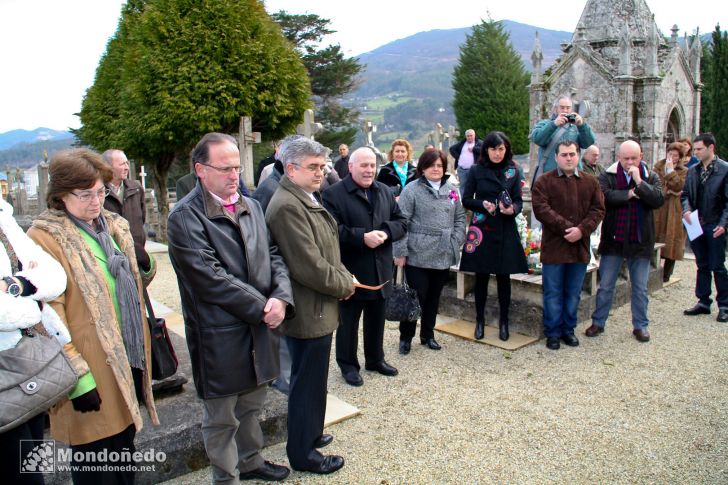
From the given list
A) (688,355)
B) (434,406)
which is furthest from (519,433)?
(688,355)

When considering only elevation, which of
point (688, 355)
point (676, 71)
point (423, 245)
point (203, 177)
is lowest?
point (688, 355)

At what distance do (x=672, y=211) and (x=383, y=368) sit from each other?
5.42 metres

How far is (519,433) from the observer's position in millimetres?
3879

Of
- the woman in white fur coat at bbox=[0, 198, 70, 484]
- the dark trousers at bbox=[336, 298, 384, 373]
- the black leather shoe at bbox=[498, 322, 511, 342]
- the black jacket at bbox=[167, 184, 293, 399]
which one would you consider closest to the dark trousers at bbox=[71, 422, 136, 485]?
the woman in white fur coat at bbox=[0, 198, 70, 484]

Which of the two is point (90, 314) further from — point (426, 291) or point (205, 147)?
point (426, 291)

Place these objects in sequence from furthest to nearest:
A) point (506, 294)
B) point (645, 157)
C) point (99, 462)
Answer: point (645, 157)
point (506, 294)
point (99, 462)

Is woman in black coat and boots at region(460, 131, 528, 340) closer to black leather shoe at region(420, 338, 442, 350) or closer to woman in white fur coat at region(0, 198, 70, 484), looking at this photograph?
black leather shoe at region(420, 338, 442, 350)

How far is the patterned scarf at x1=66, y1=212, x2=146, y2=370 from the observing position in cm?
264

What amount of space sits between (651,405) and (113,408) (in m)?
3.80

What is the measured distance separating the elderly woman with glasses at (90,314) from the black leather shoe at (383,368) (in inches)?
104

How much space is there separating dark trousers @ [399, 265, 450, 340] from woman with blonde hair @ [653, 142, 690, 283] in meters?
4.30

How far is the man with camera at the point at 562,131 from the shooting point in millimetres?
5984

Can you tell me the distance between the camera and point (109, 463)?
8.46ft

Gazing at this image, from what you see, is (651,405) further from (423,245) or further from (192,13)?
(192,13)
